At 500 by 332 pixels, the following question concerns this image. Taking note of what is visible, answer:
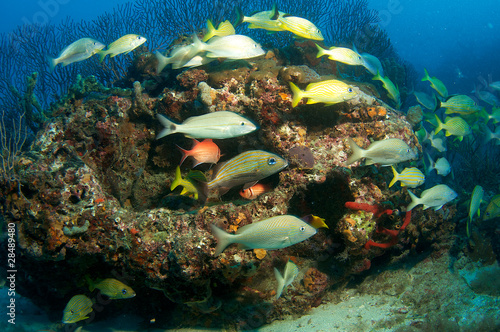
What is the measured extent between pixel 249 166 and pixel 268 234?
73 cm

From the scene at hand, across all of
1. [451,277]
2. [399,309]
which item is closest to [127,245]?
[399,309]

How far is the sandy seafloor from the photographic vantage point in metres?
3.08

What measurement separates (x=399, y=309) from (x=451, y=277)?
1.37 meters

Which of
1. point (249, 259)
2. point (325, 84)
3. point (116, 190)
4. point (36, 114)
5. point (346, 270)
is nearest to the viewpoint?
point (249, 259)

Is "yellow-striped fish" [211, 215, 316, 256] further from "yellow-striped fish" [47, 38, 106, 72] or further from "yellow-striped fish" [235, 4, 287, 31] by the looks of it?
"yellow-striped fish" [47, 38, 106, 72]

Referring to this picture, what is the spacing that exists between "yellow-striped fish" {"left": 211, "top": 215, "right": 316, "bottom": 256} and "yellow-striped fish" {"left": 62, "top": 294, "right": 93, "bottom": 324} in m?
2.49

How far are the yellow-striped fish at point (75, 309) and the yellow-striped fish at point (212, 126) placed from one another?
8.27ft

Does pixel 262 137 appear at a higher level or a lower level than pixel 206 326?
higher

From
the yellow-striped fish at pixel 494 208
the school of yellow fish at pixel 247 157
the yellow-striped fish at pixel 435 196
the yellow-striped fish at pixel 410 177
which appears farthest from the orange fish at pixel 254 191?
the yellow-striped fish at pixel 494 208

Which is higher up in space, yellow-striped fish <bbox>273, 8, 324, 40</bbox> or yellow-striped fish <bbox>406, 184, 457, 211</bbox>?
yellow-striped fish <bbox>273, 8, 324, 40</bbox>

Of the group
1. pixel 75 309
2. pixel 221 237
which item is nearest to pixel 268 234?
pixel 221 237

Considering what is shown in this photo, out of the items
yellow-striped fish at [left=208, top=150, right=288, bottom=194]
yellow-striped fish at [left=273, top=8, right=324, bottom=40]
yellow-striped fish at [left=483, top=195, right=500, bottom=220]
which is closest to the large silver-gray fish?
yellow-striped fish at [left=208, top=150, right=288, bottom=194]

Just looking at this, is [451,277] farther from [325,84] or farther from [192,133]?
[192,133]

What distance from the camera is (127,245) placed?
283 centimetres
